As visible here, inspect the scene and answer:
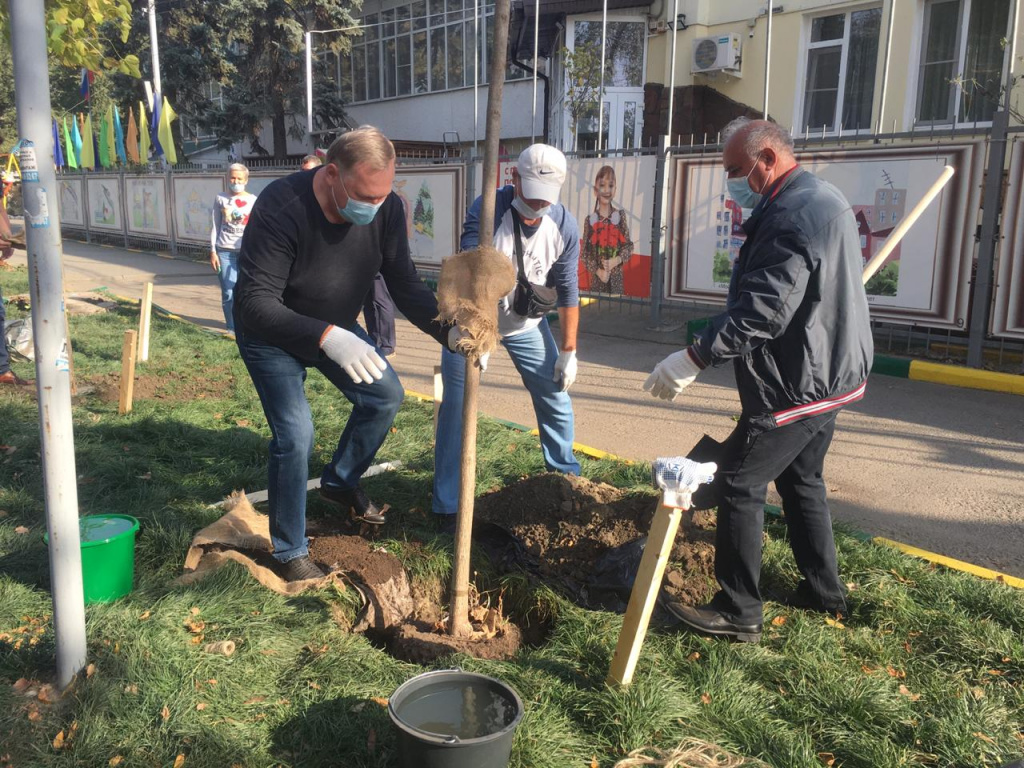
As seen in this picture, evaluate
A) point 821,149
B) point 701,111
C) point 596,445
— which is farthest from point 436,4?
point 596,445

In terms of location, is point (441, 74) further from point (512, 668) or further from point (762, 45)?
point (512, 668)

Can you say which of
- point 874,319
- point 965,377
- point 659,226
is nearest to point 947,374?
point 965,377

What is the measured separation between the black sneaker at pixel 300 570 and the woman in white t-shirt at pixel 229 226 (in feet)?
21.1

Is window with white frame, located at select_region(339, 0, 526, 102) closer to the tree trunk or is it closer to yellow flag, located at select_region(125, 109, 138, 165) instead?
the tree trunk

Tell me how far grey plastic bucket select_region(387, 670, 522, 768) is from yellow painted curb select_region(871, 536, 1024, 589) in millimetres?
2396

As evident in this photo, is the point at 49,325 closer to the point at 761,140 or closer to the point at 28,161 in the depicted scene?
the point at 28,161

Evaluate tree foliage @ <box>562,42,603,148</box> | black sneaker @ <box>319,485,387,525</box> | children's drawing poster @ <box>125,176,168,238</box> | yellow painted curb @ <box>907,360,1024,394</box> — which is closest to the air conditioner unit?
tree foliage @ <box>562,42,603,148</box>

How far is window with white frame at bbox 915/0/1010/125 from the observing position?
1268 centimetres

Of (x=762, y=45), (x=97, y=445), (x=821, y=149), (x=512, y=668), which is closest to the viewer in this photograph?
(x=512, y=668)

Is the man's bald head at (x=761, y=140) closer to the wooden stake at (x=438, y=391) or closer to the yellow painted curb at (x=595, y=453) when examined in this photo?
the wooden stake at (x=438, y=391)

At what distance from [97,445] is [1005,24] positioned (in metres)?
13.7

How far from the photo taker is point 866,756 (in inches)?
103

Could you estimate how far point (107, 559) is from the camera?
3.30 meters

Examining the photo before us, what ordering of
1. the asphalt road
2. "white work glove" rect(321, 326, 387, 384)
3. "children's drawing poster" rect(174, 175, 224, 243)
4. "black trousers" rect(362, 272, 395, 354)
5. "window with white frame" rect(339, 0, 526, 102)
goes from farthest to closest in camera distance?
"window with white frame" rect(339, 0, 526, 102) < "children's drawing poster" rect(174, 175, 224, 243) < "black trousers" rect(362, 272, 395, 354) < the asphalt road < "white work glove" rect(321, 326, 387, 384)
